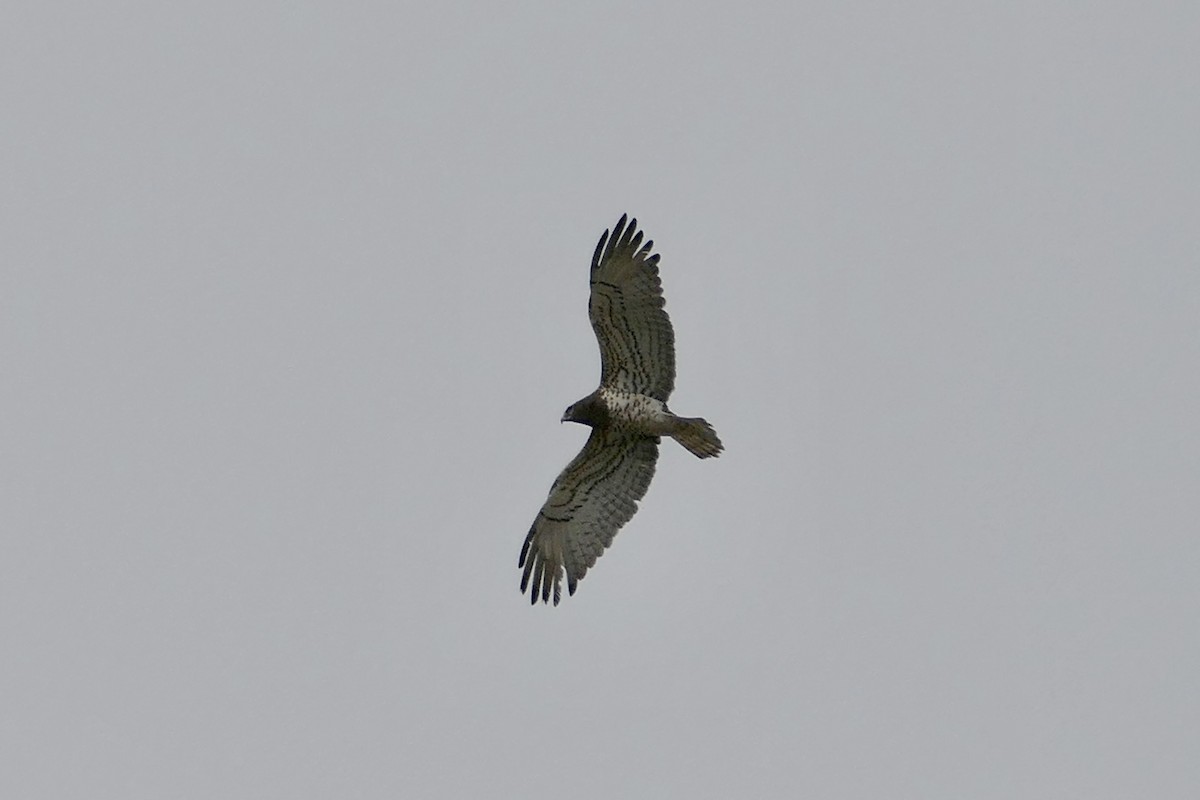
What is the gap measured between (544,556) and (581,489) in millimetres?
774

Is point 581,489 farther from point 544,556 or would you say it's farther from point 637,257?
point 637,257

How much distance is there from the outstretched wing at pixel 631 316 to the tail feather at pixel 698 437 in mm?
377

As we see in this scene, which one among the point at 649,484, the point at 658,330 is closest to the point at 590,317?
the point at 658,330

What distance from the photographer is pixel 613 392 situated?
779 inches

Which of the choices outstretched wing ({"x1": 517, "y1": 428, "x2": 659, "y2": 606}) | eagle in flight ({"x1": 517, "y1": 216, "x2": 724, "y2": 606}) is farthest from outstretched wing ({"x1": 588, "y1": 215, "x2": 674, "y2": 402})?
outstretched wing ({"x1": 517, "y1": 428, "x2": 659, "y2": 606})

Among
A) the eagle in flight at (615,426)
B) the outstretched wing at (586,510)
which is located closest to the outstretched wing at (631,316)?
the eagle in flight at (615,426)

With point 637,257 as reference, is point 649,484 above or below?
below

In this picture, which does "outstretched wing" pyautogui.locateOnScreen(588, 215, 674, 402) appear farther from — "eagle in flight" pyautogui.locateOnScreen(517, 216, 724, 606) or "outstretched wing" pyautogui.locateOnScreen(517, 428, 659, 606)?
"outstretched wing" pyautogui.locateOnScreen(517, 428, 659, 606)

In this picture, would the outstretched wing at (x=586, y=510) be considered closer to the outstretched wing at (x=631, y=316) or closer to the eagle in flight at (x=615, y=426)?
the eagle in flight at (x=615, y=426)

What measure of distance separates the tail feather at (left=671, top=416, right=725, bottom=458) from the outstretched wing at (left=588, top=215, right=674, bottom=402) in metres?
0.38

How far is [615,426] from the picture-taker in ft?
65.2

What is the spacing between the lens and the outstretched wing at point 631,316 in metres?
19.3

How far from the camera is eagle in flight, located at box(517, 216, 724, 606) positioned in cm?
1931

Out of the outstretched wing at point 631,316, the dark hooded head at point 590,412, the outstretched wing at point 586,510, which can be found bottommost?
the outstretched wing at point 586,510
